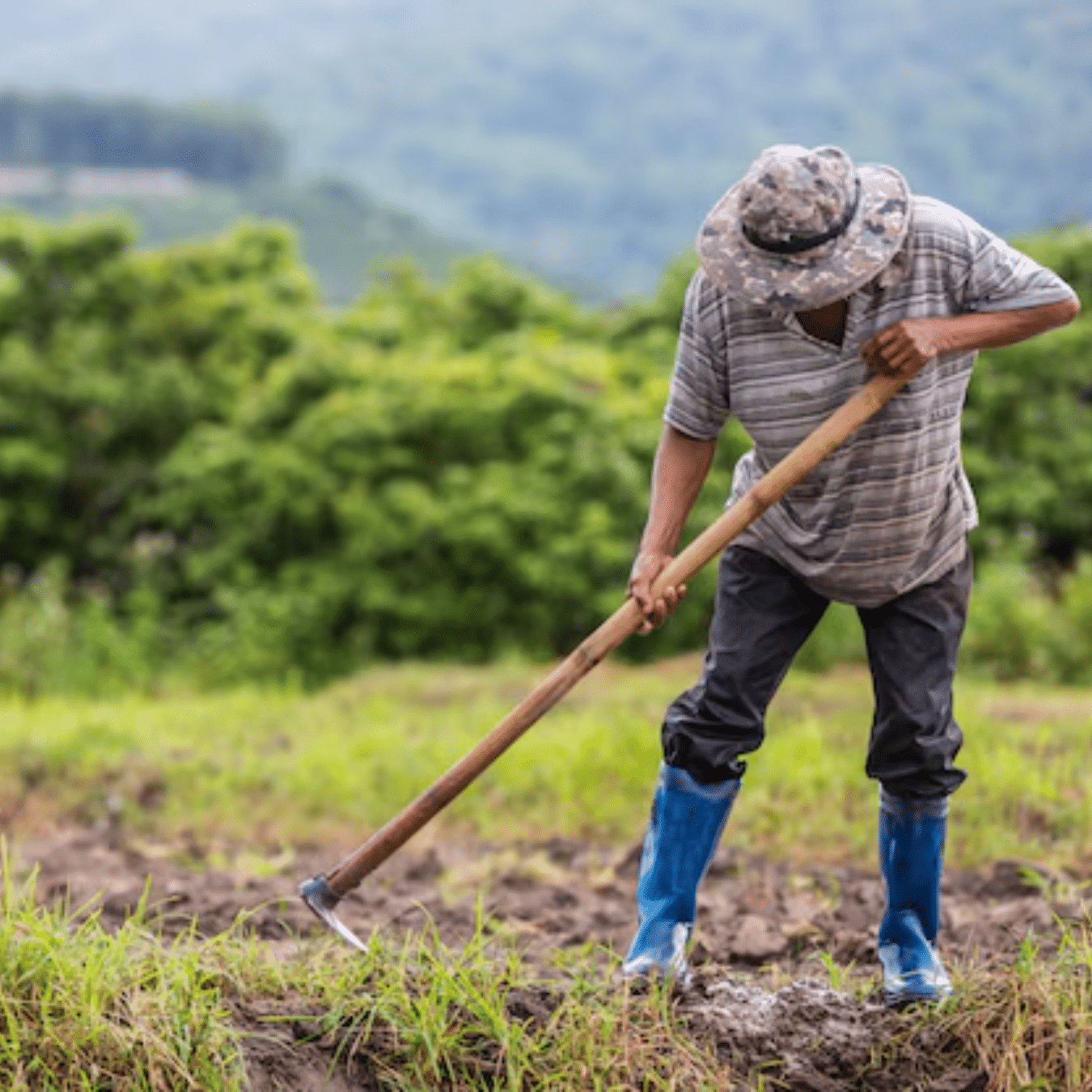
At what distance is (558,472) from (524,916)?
631 cm

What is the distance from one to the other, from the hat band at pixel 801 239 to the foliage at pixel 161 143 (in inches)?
3006

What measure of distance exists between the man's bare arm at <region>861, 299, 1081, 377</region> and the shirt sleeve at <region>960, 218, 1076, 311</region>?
14 mm

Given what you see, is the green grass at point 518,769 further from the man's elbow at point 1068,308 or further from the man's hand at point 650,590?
the man's elbow at point 1068,308

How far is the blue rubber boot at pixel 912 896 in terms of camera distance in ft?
11.8

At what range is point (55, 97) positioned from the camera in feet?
267

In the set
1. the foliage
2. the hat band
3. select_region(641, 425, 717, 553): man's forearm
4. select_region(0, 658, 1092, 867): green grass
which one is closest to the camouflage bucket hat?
the hat band

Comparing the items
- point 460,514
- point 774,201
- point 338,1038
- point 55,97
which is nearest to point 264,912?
point 338,1038

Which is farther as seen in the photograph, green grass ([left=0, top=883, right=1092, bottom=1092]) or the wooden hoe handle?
the wooden hoe handle

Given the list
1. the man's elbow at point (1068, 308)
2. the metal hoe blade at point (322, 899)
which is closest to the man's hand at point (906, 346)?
the man's elbow at point (1068, 308)

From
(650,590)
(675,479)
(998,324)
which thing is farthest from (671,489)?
(998,324)

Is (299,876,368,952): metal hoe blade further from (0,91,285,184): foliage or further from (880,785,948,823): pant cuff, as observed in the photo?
(0,91,285,184): foliage

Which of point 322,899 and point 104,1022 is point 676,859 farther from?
point 104,1022

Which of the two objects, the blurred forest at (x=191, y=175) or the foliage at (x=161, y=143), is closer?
the blurred forest at (x=191, y=175)

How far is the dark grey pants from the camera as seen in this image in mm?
3508
